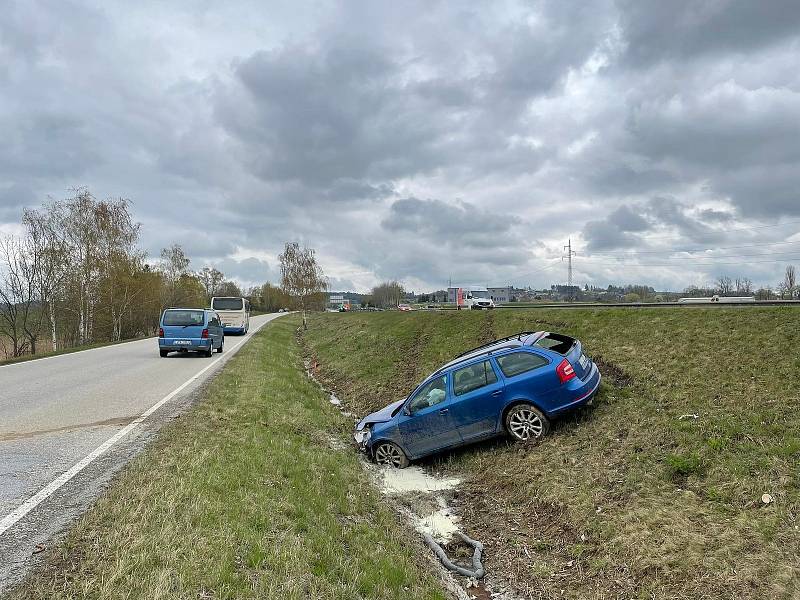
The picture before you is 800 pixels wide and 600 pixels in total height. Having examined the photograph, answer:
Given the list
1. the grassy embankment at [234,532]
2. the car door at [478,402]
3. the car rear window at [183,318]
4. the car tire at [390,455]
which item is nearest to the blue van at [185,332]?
the car rear window at [183,318]

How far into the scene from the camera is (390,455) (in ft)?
29.0

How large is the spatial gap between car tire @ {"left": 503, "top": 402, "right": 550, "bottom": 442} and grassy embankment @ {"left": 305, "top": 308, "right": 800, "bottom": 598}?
0.20m

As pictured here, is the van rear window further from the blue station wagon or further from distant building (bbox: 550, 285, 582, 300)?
distant building (bbox: 550, 285, 582, 300)

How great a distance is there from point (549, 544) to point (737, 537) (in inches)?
71.1

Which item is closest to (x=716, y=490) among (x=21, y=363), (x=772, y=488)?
(x=772, y=488)

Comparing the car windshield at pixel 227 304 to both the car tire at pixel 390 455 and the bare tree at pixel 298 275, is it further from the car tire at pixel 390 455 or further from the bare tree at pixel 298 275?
the car tire at pixel 390 455

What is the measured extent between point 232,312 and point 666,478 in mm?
32482

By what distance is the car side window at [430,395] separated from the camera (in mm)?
8391

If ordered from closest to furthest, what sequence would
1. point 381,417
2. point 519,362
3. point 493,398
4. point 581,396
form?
point 581,396
point 493,398
point 519,362
point 381,417

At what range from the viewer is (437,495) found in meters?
7.51

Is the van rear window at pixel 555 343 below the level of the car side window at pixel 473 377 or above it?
above

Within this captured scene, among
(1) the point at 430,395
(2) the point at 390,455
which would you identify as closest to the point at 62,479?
(2) the point at 390,455

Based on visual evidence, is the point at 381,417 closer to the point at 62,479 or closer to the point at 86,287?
the point at 62,479

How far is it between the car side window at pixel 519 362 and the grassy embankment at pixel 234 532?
9.30 feet
